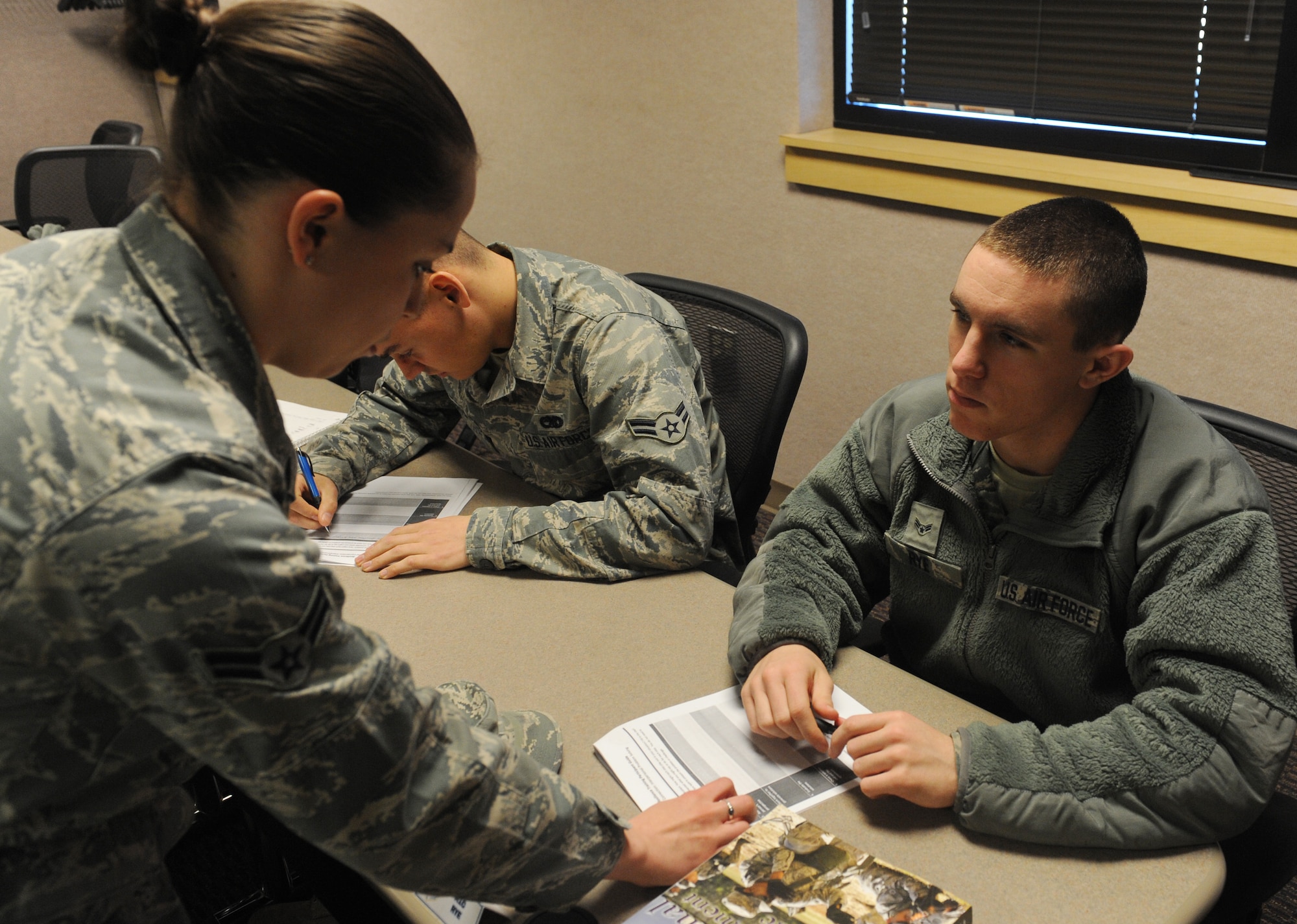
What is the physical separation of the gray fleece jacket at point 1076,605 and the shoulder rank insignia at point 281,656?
2.02 feet

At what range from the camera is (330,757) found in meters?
0.61

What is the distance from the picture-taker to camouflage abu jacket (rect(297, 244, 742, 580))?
134cm

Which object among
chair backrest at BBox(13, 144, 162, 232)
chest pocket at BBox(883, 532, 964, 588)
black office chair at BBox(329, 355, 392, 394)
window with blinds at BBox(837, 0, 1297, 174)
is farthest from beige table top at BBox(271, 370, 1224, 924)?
A: chair backrest at BBox(13, 144, 162, 232)

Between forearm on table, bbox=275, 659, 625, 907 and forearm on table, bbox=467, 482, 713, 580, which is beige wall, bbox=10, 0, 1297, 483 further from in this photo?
forearm on table, bbox=275, 659, 625, 907

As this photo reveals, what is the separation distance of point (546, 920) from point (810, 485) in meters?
0.66

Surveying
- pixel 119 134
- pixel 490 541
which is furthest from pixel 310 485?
pixel 119 134

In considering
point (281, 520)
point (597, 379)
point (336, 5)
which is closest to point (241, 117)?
point (336, 5)

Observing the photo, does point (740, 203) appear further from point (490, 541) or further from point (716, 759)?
point (716, 759)

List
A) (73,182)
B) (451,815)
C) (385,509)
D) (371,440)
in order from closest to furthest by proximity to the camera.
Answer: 1. (451,815)
2. (385,509)
3. (371,440)
4. (73,182)

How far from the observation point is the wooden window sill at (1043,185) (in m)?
1.81

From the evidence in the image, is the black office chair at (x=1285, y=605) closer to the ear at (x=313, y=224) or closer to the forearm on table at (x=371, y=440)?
the ear at (x=313, y=224)

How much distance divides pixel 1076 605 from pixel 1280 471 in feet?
0.93

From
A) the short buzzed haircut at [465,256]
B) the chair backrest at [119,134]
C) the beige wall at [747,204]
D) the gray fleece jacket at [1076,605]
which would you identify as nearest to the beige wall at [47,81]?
the chair backrest at [119,134]

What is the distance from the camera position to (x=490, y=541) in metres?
1.36
